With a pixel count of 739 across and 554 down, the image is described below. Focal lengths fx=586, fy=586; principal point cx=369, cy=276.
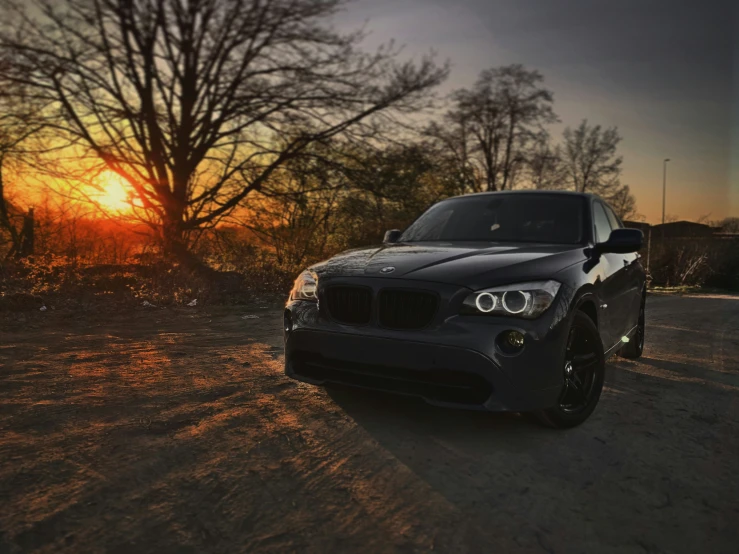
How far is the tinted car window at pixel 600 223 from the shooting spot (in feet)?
15.6

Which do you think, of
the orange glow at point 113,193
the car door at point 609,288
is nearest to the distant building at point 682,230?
the orange glow at point 113,193

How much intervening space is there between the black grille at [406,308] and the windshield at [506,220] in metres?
1.43

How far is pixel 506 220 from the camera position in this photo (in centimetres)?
481

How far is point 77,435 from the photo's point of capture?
327cm

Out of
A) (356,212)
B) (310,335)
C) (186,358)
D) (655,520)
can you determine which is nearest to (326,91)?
(356,212)

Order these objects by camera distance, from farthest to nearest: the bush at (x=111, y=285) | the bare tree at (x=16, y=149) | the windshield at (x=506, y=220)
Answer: the bare tree at (x=16, y=149)
the bush at (x=111, y=285)
the windshield at (x=506, y=220)

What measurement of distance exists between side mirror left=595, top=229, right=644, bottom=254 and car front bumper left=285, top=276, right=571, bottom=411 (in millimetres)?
1116

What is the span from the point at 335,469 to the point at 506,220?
106 inches

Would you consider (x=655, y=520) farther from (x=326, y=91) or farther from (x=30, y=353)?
(x=326, y=91)

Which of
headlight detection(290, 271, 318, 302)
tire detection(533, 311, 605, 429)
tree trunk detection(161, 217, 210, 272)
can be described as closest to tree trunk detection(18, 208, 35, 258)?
tree trunk detection(161, 217, 210, 272)

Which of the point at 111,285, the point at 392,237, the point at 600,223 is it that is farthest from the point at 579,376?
the point at 111,285

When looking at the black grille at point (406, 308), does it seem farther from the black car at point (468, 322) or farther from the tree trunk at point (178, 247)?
the tree trunk at point (178, 247)

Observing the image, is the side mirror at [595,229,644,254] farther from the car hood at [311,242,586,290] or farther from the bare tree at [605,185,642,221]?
the bare tree at [605,185,642,221]

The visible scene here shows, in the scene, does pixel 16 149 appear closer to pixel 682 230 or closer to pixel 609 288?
pixel 609 288
